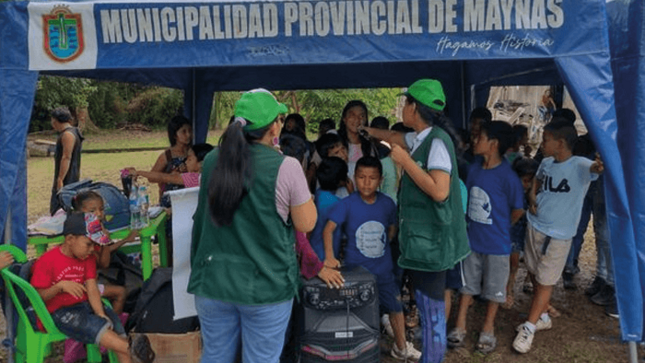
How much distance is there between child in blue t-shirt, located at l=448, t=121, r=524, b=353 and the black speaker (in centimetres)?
109

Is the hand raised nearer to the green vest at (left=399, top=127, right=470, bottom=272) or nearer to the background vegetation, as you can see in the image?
the green vest at (left=399, top=127, right=470, bottom=272)

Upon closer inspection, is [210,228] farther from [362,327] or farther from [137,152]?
[137,152]

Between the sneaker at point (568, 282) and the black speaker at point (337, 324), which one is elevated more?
the black speaker at point (337, 324)

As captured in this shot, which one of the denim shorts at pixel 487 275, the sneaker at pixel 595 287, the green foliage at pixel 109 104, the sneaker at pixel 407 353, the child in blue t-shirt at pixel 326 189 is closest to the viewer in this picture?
the child in blue t-shirt at pixel 326 189

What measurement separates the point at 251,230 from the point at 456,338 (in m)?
2.11

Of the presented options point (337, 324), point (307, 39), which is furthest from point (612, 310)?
point (307, 39)

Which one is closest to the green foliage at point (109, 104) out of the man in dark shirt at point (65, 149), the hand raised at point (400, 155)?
the man in dark shirt at point (65, 149)

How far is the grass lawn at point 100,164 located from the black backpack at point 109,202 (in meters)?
4.34

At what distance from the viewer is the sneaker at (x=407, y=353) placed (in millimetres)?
3340

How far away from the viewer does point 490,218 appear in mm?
3412

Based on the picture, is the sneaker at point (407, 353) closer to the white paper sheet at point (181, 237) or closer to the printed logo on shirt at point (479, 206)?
the printed logo on shirt at point (479, 206)

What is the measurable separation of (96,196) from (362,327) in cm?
193

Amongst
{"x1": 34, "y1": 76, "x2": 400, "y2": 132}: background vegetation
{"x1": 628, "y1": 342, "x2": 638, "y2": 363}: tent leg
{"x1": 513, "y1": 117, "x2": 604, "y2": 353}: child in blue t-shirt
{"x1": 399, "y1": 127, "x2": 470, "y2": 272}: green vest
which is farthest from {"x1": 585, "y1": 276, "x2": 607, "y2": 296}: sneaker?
{"x1": 34, "y1": 76, "x2": 400, "y2": 132}: background vegetation

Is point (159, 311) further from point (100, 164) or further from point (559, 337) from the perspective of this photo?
point (100, 164)
